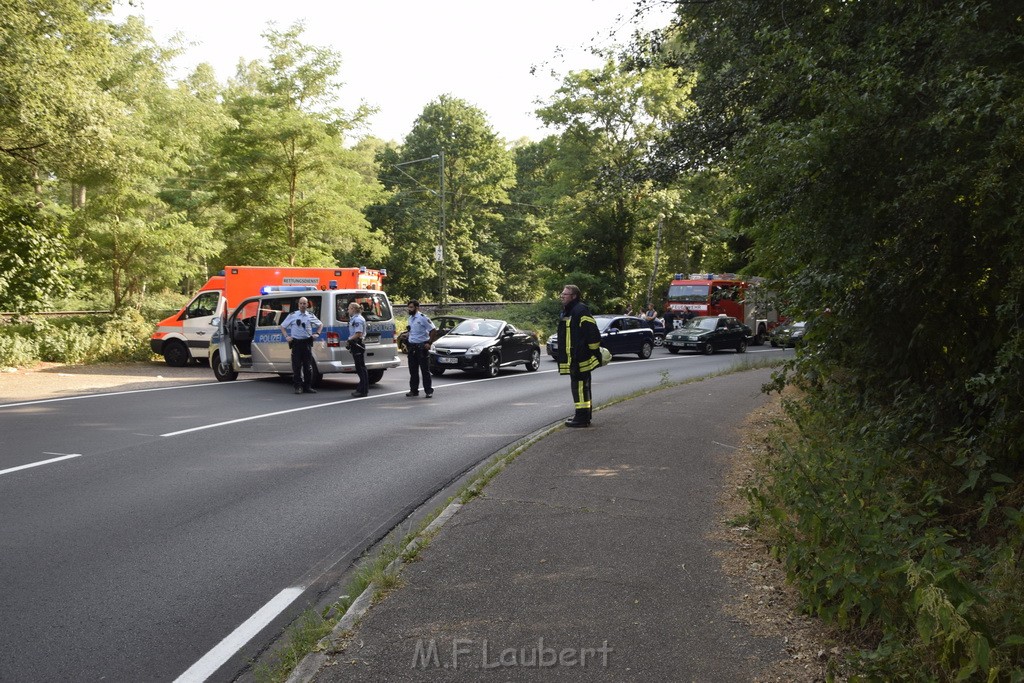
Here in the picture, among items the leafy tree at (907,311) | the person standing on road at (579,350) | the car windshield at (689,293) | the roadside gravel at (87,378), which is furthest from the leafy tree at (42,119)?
the car windshield at (689,293)

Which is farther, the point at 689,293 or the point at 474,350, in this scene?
the point at 689,293

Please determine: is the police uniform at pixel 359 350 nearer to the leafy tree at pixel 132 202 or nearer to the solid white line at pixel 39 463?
the solid white line at pixel 39 463

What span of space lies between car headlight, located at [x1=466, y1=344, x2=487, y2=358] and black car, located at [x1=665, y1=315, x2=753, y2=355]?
49.0 feet

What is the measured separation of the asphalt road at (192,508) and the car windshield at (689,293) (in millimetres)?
25383

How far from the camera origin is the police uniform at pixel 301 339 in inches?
648

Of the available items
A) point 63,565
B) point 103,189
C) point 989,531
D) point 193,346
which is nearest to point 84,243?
point 103,189

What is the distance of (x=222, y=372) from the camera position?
1925 cm

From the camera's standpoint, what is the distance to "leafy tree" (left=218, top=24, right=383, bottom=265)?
30422 mm

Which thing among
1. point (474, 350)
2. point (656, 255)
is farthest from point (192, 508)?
point (656, 255)

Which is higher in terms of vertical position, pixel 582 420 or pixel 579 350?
pixel 579 350

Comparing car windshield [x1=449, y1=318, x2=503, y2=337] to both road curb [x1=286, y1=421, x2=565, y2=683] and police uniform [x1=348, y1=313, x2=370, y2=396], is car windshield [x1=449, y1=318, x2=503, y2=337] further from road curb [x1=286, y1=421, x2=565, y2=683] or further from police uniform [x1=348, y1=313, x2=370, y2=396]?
road curb [x1=286, y1=421, x2=565, y2=683]

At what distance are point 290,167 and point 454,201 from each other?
31275mm

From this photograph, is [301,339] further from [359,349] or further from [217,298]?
[217,298]

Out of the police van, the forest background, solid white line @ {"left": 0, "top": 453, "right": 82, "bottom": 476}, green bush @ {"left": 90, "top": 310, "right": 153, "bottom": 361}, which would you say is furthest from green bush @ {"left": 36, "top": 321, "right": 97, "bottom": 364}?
solid white line @ {"left": 0, "top": 453, "right": 82, "bottom": 476}
